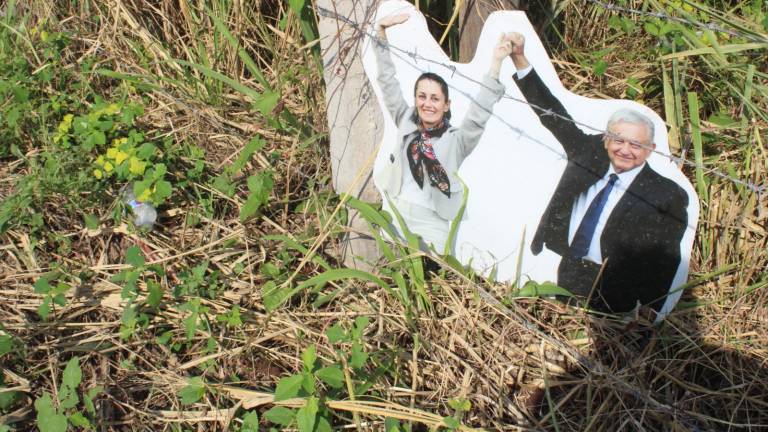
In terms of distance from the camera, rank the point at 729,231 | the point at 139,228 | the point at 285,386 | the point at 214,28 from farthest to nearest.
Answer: the point at 214,28 → the point at 139,228 → the point at 729,231 → the point at 285,386

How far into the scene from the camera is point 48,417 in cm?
167

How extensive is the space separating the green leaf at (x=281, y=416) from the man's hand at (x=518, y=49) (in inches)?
42.4

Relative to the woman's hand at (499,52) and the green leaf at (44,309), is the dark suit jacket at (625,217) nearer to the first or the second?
the woman's hand at (499,52)

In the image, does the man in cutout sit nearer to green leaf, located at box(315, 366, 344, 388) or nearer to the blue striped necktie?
the blue striped necktie

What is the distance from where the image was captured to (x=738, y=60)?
6.49 ft

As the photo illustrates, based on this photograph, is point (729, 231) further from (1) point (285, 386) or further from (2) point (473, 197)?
(1) point (285, 386)

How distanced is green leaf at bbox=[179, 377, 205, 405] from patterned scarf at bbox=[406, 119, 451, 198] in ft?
2.73

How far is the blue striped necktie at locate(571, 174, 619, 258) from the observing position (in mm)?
1787

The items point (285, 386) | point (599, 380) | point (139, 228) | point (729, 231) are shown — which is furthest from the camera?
point (139, 228)

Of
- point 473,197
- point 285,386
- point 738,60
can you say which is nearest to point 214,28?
point 473,197

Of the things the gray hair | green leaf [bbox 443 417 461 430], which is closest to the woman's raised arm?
the gray hair

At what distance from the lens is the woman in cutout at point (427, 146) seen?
1.89 metres


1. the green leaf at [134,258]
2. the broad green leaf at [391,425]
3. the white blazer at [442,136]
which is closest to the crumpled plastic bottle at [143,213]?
the green leaf at [134,258]

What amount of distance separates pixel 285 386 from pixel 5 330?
91 centimetres
